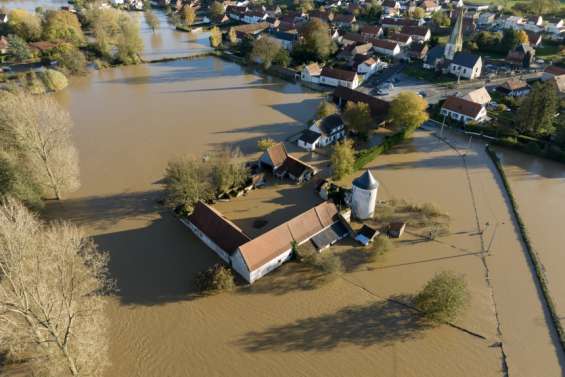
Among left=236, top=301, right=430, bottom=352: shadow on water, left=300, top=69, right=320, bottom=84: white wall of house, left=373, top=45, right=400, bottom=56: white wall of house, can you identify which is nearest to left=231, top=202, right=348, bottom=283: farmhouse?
left=236, top=301, right=430, bottom=352: shadow on water

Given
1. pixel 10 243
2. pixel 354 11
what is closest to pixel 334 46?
pixel 354 11

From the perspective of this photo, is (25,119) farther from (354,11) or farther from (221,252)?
(354,11)

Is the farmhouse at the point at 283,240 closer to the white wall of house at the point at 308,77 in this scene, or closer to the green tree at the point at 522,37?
the white wall of house at the point at 308,77

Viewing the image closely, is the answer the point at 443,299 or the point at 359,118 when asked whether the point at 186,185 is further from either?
the point at 359,118

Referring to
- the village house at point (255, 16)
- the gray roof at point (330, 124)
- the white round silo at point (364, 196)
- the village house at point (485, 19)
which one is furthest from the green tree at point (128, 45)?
the village house at point (485, 19)

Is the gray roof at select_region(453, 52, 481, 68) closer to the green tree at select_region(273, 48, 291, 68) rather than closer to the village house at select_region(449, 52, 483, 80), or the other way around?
the village house at select_region(449, 52, 483, 80)

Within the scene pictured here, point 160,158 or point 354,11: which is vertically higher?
point 354,11
